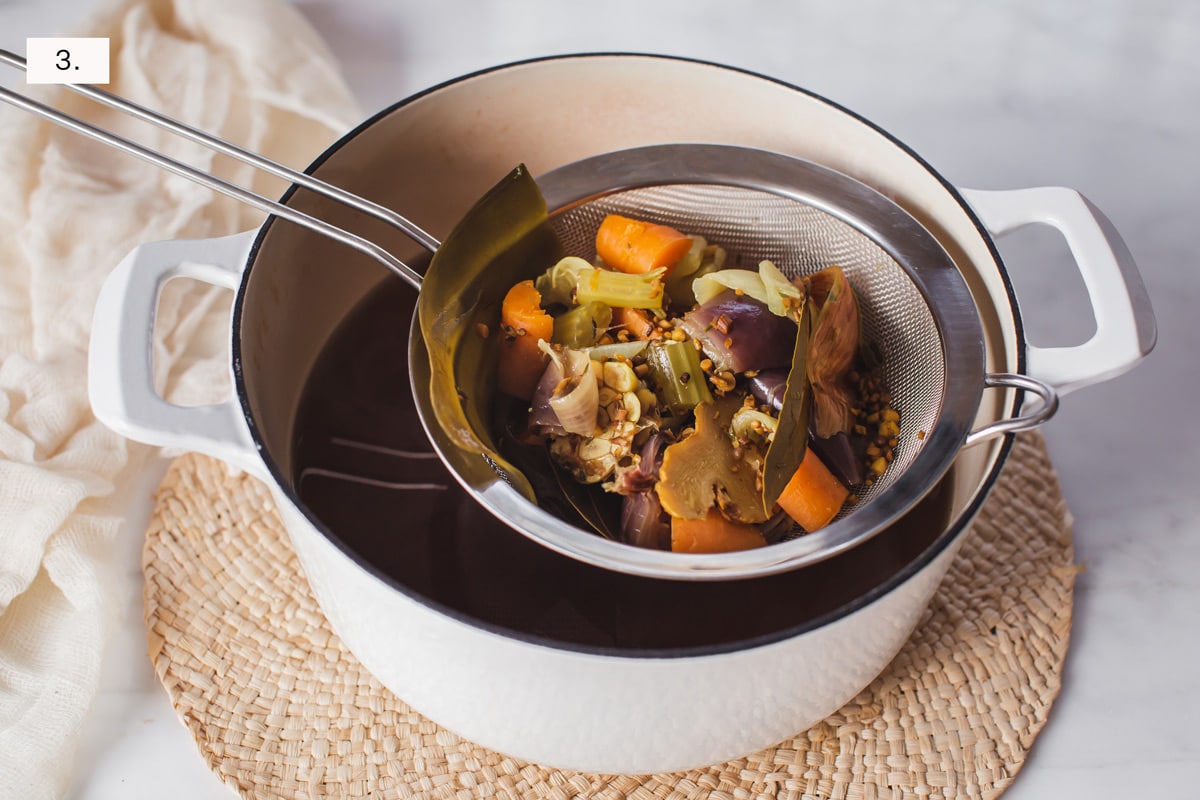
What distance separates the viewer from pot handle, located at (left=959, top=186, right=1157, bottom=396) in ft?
2.88

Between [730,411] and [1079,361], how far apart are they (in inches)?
11.0

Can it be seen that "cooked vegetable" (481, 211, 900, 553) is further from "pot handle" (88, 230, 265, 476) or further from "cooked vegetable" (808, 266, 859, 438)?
"pot handle" (88, 230, 265, 476)

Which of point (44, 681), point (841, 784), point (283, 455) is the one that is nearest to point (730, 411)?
point (841, 784)

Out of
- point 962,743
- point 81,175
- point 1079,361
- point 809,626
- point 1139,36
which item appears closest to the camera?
point 809,626

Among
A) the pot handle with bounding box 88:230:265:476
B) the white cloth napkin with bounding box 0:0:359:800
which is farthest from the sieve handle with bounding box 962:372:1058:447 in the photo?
the white cloth napkin with bounding box 0:0:359:800

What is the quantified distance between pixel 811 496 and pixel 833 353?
0.46ft

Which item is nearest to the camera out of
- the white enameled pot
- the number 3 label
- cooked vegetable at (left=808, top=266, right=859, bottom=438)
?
the white enameled pot

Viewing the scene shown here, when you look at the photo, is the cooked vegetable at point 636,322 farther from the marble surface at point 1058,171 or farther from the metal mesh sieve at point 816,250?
the marble surface at point 1058,171

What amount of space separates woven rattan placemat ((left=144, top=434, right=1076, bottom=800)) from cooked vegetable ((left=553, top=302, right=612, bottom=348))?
14.2 inches

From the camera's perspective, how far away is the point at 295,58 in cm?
142

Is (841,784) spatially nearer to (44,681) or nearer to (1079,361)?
(1079,361)

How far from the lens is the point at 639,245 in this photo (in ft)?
3.48

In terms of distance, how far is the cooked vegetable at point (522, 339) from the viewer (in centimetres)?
100

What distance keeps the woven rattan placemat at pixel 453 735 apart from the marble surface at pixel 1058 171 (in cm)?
6
